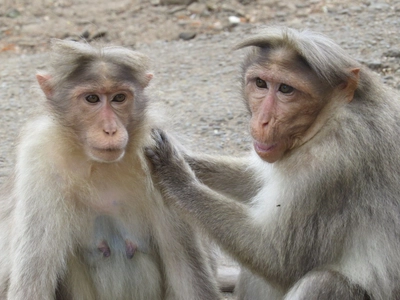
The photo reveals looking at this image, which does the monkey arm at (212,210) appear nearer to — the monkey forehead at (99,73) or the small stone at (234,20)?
the monkey forehead at (99,73)

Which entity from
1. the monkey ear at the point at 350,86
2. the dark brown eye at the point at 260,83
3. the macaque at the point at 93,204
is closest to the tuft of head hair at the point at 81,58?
the macaque at the point at 93,204

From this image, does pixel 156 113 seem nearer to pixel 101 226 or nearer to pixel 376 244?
pixel 101 226

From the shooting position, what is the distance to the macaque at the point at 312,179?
5680mm

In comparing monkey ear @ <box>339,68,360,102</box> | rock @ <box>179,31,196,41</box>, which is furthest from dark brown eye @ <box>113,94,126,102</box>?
rock @ <box>179,31,196,41</box>

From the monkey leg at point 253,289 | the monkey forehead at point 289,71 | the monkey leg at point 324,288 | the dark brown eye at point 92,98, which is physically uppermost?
the monkey forehead at point 289,71

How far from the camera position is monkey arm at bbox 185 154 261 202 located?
672 centimetres

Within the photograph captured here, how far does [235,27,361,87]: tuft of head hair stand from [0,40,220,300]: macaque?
780 mm

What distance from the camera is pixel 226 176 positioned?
6.78 m

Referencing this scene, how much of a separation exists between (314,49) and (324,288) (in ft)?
4.85

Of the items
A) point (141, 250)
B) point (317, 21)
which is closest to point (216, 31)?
point (317, 21)

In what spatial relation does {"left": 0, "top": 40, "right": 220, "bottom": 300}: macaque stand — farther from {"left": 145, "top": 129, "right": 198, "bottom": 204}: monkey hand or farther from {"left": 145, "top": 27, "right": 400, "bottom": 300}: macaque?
{"left": 145, "top": 27, "right": 400, "bottom": 300}: macaque

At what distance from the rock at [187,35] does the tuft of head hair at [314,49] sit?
645 cm

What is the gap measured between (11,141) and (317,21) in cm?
459

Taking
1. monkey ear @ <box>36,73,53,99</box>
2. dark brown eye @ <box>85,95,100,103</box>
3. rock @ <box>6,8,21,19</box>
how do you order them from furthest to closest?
rock @ <box>6,8,21,19</box>, monkey ear @ <box>36,73,53,99</box>, dark brown eye @ <box>85,95,100,103</box>
